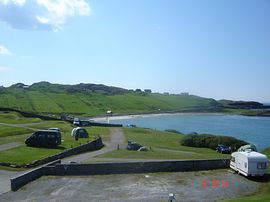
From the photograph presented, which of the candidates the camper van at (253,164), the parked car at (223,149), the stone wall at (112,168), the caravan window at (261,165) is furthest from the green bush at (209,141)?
the caravan window at (261,165)

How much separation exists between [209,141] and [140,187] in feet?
108

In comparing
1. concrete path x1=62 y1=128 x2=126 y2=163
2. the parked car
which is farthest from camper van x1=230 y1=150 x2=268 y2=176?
the parked car

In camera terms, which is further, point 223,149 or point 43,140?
point 223,149

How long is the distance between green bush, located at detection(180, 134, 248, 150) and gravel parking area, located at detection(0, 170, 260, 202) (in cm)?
2616

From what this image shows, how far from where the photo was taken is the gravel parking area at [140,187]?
25.8 meters

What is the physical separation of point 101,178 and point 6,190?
699 cm

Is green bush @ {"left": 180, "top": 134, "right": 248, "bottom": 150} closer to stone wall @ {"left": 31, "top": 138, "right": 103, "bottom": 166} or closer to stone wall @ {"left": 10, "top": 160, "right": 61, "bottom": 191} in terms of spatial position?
stone wall @ {"left": 31, "top": 138, "right": 103, "bottom": 166}

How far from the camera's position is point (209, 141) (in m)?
59.0

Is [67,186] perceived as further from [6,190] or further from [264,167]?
[264,167]

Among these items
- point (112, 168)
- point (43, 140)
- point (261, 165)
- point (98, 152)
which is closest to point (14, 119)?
point (43, 140)

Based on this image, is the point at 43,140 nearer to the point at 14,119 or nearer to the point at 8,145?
the point at 8,145

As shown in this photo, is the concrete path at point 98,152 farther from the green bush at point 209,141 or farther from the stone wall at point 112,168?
the green bush at point 209,141

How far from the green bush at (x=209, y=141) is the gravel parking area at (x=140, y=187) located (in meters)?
26.2

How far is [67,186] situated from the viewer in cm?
2859
